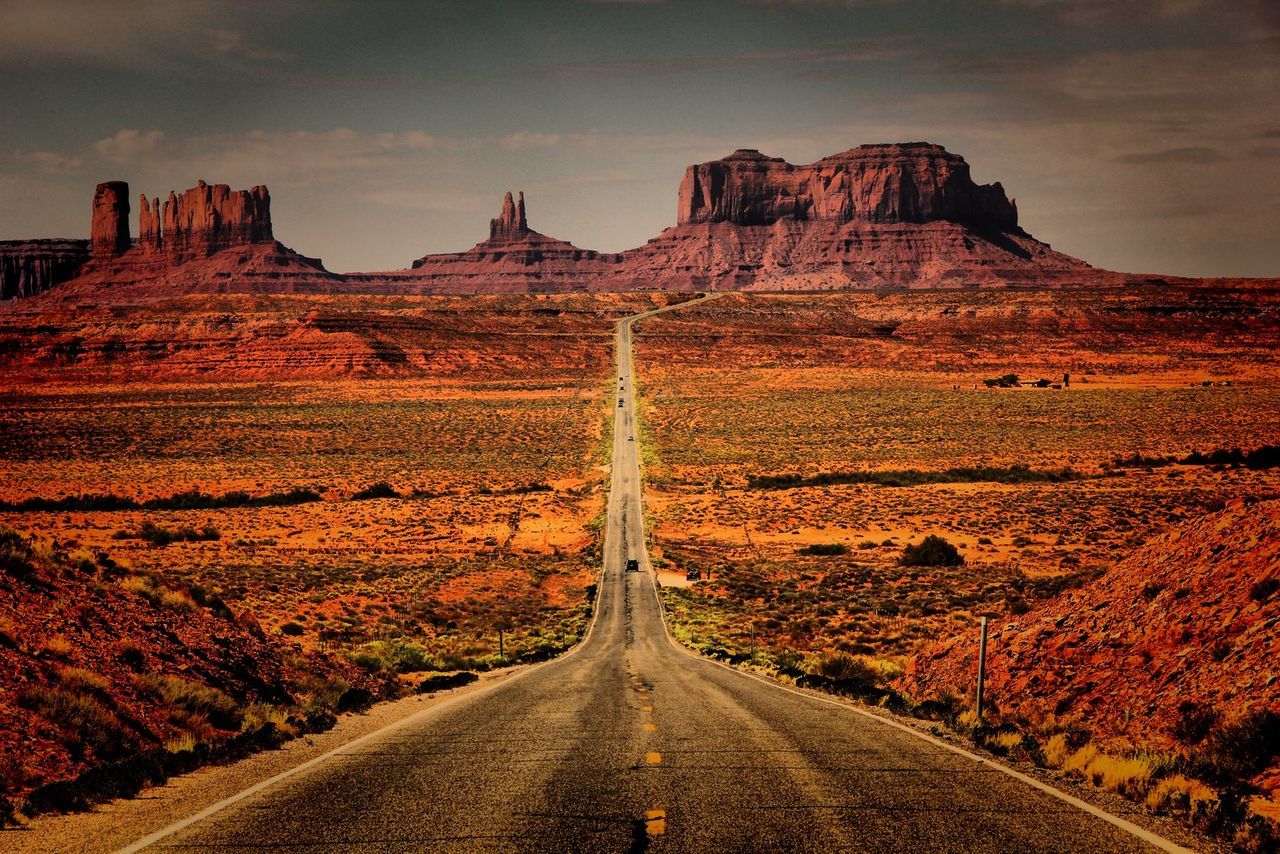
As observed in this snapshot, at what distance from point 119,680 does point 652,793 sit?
7108mm

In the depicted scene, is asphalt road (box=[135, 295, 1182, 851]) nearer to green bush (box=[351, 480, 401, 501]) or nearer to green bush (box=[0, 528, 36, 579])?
green bush (box=[0, 528, 36, 579])

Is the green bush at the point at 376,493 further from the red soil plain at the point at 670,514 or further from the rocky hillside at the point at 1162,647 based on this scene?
the rocky hillside at the point at 1162,647

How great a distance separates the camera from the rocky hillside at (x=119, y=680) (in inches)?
352

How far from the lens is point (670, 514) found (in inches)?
2024

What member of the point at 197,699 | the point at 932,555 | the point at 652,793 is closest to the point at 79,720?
the point at 197,699

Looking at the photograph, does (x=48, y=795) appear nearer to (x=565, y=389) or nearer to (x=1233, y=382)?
(x=565, y=389)

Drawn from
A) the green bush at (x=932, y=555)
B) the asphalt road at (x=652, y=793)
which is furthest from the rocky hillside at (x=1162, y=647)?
the green bush at (x=932, y=555)

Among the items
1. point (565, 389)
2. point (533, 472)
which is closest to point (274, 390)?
point (565, 389)

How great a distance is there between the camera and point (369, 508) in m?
51.2

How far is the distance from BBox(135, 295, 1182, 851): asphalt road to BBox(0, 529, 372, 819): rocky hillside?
1860 millimetres

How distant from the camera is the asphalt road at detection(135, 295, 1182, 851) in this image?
23.3 ft

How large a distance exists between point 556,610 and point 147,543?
808 inches

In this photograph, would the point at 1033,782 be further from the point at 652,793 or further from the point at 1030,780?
the point at 652,793

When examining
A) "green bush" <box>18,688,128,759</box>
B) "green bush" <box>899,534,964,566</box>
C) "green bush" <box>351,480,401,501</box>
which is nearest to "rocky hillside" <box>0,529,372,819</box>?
"green bush" <box>18,688,128,759</box>
